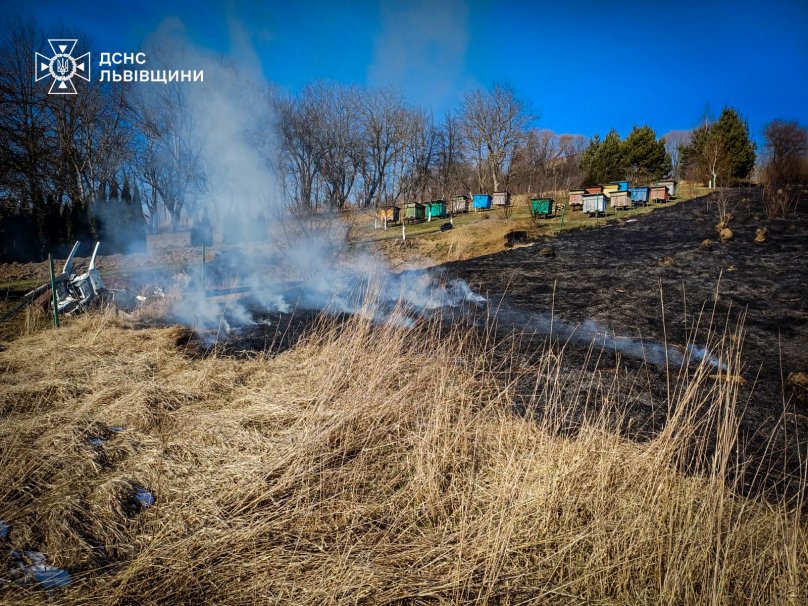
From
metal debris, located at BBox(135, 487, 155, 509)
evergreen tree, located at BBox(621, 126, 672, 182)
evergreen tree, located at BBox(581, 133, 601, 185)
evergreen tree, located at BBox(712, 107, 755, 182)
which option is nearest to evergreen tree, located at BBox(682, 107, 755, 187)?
evergreen tree, located at BBox(712, 107, 755, 182)

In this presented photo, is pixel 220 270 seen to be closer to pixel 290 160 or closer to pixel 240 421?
pixel 290 160

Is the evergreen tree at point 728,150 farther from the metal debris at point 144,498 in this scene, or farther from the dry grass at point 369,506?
the metal debris at point 144,498

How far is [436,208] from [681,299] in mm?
16239

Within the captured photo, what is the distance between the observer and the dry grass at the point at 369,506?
1753 millimetres

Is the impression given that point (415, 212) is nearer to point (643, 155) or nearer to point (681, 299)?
point (681, 299)

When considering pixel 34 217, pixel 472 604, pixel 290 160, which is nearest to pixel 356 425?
pixel 472 604

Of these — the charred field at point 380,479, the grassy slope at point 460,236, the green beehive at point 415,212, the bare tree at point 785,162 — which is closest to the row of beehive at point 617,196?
the grassy slope at point 460,236

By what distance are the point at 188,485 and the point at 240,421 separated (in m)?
0.80

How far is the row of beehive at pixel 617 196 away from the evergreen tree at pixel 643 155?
1042 centimetres

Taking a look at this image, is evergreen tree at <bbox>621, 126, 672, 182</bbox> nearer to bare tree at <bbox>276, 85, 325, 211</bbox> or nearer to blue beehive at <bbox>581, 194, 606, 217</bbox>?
blue beehive at <bbox>581, 194, 606, 217</bbox>

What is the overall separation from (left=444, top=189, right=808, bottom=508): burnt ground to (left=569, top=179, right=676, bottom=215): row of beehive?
10.2 feet

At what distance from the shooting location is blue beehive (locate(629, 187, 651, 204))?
20375mm

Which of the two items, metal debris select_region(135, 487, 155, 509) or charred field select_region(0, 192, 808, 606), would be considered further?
metal debris select_region(135, 487, 155, 509)

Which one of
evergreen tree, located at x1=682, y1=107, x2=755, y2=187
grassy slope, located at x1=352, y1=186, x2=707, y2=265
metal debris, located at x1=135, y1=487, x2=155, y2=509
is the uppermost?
evergreen tree, located at x1=682, y1=107, x2=755, y2=187
